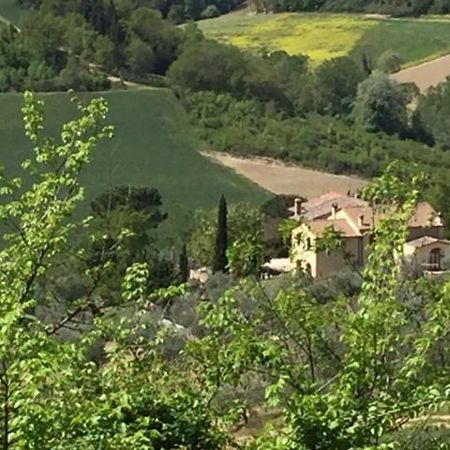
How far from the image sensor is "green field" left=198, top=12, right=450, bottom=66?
69.6 meters

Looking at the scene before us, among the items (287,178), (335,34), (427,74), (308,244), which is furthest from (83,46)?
(308,244)

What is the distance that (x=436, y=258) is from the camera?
29.2 meters

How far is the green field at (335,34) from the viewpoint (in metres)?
69.6

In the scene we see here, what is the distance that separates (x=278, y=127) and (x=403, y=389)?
4502cm

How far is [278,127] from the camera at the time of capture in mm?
50969

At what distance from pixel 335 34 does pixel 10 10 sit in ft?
67.9

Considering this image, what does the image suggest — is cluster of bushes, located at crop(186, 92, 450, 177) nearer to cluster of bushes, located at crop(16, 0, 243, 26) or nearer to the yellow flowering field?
cluster of bushes, located at crop(16, 0, 243, 26)

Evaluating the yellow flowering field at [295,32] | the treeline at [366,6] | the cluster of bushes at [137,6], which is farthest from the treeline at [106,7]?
the treeline at [366,6]

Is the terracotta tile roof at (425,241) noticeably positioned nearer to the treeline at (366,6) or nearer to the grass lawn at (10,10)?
the grass lawn at (10,10)

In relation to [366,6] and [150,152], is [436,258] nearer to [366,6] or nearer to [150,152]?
[150,152]

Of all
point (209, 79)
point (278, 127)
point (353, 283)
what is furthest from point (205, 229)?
point (209, 79)

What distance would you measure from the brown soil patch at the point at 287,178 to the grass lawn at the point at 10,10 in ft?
55.1

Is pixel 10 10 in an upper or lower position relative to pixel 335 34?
upper

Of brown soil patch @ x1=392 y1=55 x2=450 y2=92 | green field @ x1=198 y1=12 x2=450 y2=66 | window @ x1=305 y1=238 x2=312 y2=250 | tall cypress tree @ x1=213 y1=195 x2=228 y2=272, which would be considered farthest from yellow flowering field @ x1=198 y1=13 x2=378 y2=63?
window @ x1=305 y1=238 x2=312 y2=250
